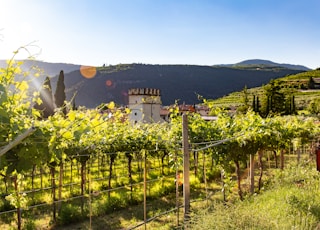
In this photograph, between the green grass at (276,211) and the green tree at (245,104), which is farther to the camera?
the green tree at (245,104)

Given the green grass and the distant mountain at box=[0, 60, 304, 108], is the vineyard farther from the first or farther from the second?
the distant mountain at box=[0, 60, 304, 108]

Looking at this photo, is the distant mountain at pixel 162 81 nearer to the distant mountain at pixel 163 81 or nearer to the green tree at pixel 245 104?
the distant mountain at pixel 163 81

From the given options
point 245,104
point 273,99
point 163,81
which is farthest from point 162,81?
point 273,99

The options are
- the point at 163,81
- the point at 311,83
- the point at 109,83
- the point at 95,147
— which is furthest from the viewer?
the point at 163,81

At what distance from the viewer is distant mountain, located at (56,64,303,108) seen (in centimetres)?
11269

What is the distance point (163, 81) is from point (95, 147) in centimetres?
12007

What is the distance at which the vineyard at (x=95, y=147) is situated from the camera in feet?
7.39

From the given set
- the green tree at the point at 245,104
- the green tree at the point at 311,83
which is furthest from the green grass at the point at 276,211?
the green tree at the point at 311,83

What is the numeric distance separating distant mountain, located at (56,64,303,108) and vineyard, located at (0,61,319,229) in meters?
94.7

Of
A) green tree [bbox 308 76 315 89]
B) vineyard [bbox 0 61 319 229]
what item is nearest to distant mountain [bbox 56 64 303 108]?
green tree [bbox 308 76 315 89]

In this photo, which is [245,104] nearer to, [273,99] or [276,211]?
[273,99]

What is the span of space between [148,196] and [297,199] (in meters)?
4.67

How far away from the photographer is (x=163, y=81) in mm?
126125

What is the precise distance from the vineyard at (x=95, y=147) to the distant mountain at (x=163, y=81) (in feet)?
311
